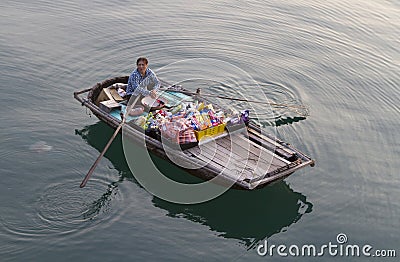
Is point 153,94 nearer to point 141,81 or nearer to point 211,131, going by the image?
point 141,81

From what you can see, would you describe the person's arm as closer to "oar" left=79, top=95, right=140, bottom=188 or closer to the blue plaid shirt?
the blue plaid shirt

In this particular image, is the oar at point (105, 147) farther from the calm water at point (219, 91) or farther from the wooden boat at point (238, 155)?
the calm water at point (219, 91)

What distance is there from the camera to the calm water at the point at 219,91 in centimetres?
1080

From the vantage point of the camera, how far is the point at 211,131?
40.2 ft

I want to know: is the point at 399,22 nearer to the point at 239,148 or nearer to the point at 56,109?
the point at 239,148

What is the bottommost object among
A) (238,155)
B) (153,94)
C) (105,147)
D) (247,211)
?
(247,211)

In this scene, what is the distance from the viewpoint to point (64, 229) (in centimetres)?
1053

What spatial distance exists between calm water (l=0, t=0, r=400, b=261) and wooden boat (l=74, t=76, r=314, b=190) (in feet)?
2.60

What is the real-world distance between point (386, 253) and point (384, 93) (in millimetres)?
7289

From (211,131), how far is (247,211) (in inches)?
79.3

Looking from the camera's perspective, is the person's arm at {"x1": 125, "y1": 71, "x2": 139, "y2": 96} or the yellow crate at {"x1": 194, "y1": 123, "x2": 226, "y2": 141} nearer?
the yellow crate at {"x1": 194, "y1": 123, "x2": 226, "y2": 141}

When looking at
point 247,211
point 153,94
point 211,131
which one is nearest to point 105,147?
point 153,94

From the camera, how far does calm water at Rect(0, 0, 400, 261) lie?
1080 centimetres

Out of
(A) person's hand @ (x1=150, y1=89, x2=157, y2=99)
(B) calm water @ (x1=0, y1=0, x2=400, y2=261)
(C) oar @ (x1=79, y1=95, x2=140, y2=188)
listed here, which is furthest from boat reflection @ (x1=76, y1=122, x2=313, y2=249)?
(A) person's hand @ (x1=150, y1=89, x2=157, y2=99)
